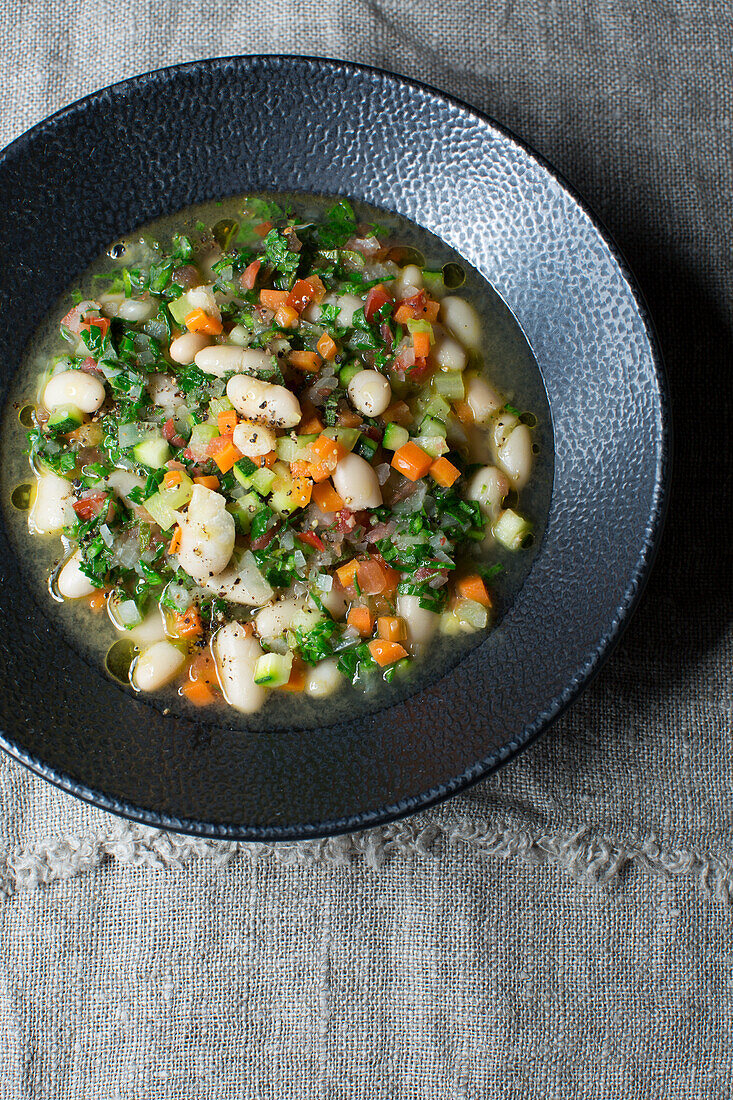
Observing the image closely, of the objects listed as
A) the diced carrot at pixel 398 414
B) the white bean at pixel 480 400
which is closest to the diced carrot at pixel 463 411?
the white bean at pixel 480 400

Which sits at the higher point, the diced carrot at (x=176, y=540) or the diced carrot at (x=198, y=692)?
the diced carrot at (x=176, y=540)

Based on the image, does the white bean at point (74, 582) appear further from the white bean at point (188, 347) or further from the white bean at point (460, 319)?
the white bean at point (460, 319)

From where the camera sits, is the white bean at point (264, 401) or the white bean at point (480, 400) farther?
the white bean at point (480, 400)

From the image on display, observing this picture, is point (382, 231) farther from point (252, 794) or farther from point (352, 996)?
point (352, 996)

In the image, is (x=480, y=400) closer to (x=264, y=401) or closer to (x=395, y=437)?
(x=395, y=437)

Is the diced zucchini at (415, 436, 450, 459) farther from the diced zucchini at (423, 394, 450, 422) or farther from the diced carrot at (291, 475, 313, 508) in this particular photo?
the diced carrot at (291, 475, 313, 508)

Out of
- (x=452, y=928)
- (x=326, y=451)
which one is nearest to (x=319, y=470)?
(x=326, y=451)

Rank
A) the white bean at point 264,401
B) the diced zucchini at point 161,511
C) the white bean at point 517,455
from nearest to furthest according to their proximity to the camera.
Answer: the white bean at point 264,401 → the diced zucchini at point 161,511 → the white bean at point 517,455
